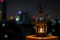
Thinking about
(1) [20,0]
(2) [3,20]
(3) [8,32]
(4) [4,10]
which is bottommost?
(3) [8,32]

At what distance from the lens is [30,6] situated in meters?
2.85

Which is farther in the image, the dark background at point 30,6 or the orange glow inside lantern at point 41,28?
the dark background at point 30,6

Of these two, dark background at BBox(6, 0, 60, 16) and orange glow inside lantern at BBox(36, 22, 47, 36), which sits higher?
dark background at BBox(6, 0, 60, 16)

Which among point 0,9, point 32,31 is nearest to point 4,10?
point 0,9

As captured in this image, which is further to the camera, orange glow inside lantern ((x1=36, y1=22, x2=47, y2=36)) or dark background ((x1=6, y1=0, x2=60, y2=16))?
dark background ((x1=6, y1=0, x2=60, y2=16))

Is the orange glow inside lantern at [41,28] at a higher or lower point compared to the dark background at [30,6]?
lower

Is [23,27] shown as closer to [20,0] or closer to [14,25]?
[14,25]

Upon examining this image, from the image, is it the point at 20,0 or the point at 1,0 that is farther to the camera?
the point at 1,0

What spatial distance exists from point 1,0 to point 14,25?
63 cm

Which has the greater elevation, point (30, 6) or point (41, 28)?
point (30, 6)

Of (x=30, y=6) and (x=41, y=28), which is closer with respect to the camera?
(x=41, y=28)

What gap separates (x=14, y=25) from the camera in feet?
9.53

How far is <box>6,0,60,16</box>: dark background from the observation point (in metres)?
2.74

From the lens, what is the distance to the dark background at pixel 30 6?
9.00ft
